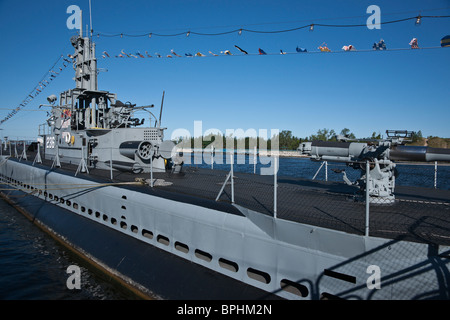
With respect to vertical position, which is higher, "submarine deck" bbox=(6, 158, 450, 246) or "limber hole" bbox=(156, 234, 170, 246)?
"submarine deck" bbox=(6, 158, 450, 246)

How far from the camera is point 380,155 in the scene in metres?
7.05

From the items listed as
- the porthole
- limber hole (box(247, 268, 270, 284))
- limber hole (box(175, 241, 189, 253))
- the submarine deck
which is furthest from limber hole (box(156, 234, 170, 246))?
limber hole (box(247, 268, 270, 284))

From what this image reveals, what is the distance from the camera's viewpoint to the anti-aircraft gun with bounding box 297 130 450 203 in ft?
22.5

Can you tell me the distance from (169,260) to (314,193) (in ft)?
16.0

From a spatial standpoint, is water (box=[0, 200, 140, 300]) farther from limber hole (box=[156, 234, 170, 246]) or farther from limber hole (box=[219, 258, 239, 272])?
limber hole (box=[219, 258, 239, 272])

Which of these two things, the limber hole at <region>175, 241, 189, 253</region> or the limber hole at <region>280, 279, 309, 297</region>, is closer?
the limber hole at <region>280, 279, 309, 297</region>

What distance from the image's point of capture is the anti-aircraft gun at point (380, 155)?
6860 millimetres

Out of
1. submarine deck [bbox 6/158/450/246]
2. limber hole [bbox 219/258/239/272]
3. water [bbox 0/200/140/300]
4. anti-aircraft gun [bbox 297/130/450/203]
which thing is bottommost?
water [bbox 0/200/140/300]

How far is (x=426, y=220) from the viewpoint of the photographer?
589cm

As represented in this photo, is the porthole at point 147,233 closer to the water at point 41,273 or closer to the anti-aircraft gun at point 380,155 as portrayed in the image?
the water at point 41,273

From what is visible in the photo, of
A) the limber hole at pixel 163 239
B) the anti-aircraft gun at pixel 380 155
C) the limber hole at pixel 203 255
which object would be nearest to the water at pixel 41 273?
the limber hole at pixel 163 239

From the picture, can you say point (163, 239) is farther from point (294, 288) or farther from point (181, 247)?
point (294, 288)

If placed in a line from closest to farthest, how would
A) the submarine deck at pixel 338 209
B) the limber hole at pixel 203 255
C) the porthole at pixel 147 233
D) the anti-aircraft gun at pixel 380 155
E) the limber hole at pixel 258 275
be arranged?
the submarine deck at pixel 338 209 → the limber hole at pixel 258 275 → the limber hole at pixel 203 255 → the anti-aircraft gun at pixel 380 155 → the porthole at pixel 147 233
